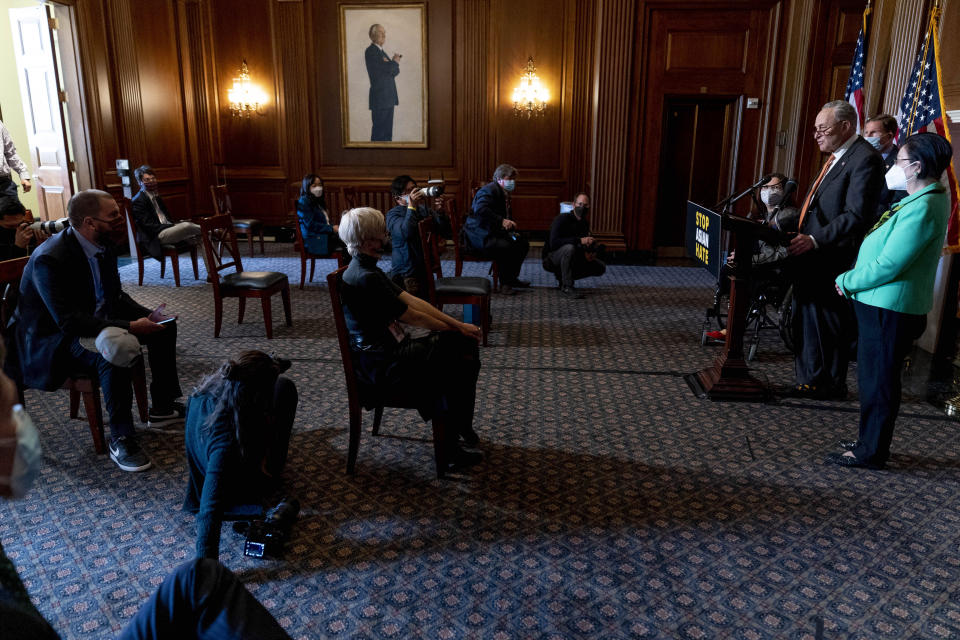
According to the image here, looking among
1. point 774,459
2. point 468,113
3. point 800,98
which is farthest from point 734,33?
point 774,459

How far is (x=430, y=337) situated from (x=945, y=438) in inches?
111

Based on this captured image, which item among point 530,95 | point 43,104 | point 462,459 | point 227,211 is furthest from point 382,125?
point 462,459

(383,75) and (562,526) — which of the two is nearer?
(562,526)

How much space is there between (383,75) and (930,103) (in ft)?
22.9

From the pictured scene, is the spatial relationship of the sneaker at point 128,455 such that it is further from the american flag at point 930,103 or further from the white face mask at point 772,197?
the american flag at point 930,103

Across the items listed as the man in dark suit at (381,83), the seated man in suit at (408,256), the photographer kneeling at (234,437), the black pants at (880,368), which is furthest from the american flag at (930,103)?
the man in dark suit at (381,83)

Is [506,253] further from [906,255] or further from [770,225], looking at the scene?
[906,255]

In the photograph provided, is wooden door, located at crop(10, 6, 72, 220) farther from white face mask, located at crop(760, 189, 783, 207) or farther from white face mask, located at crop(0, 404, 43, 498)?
white face mask, located at crop(0, 404, 43, 498)

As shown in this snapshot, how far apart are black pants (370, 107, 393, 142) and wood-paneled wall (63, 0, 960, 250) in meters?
0.25

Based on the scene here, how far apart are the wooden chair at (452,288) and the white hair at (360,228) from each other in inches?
68.4

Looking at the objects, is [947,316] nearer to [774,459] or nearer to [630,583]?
[774,459]

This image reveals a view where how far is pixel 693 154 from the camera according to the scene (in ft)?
29.3

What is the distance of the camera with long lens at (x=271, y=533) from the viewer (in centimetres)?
251

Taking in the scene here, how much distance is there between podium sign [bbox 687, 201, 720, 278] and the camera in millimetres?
3795
